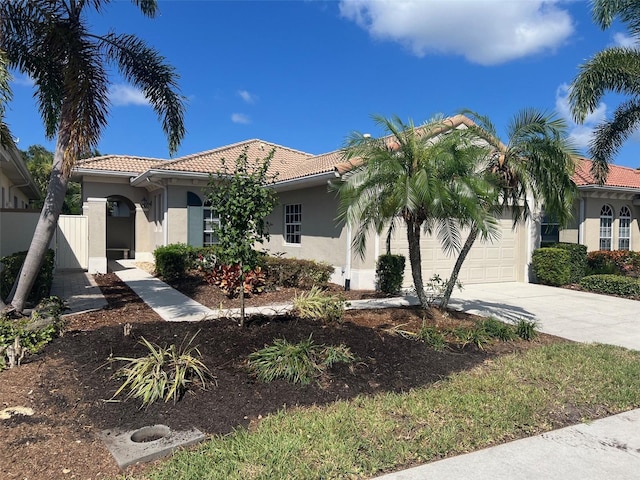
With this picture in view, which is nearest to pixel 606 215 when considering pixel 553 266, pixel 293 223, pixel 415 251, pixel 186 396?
pixel 553 266

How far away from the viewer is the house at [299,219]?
41.1ft

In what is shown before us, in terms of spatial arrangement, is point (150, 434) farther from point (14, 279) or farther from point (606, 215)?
point (606, 215)

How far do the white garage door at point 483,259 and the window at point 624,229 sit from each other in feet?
21.3

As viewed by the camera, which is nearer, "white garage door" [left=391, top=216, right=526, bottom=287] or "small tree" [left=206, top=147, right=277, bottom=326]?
"small tree" [left=206, top=147, right=277, bottom=326]

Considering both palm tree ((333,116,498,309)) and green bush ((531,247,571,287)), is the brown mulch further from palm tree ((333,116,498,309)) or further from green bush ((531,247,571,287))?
green bush ((531,247,571,287))

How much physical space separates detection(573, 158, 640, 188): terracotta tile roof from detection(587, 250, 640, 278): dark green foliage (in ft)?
8.83

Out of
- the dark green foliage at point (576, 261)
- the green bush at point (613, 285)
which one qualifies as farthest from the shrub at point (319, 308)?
the dark green foliage at point (576, 261)

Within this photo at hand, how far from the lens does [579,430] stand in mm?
4109

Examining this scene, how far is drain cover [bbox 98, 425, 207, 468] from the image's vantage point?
11.0ft

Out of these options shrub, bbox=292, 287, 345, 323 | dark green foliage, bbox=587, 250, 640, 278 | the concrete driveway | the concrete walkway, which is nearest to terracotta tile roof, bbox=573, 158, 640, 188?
dark green foliage, bbox=587, 250, 640, 278

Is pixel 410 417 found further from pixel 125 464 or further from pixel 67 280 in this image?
pixel 67 280

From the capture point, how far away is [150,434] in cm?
377

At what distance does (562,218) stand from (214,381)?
6.55 m

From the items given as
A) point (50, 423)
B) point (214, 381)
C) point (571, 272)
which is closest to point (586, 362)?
point (214, 381)
